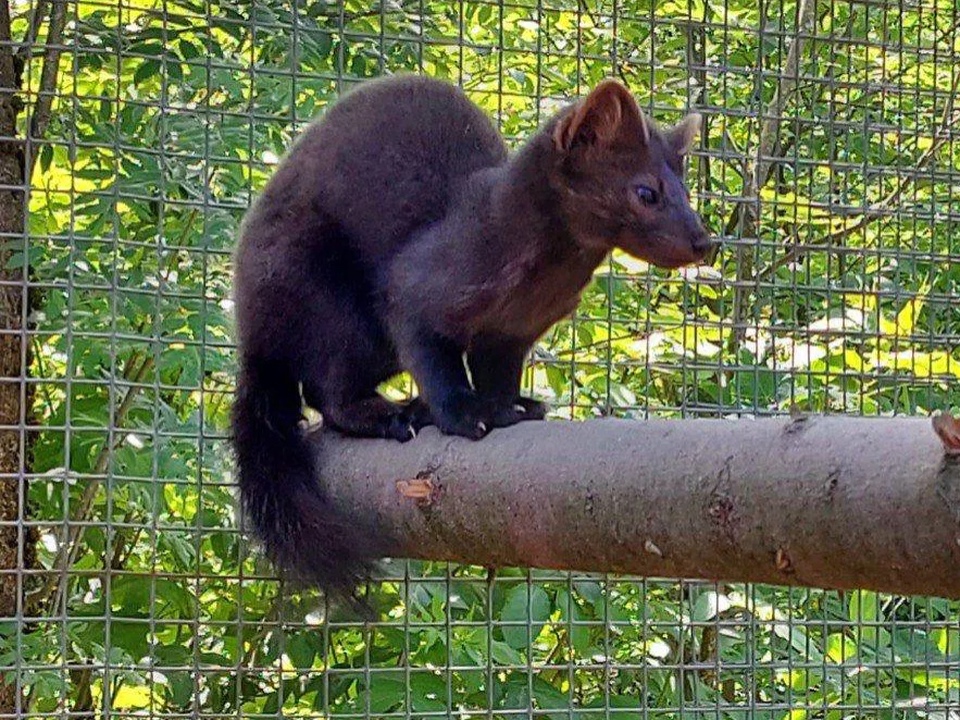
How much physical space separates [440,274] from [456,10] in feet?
3.60

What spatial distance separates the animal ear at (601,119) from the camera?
239 cm

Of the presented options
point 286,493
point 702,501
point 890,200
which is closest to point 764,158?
point 890,200

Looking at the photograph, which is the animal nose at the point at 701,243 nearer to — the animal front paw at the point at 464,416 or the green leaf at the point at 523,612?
the animal front paw at the point at 464,416

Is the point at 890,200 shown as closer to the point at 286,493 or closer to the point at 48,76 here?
the point at 286,493

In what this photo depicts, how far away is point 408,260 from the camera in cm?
250

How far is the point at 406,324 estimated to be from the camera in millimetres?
2457

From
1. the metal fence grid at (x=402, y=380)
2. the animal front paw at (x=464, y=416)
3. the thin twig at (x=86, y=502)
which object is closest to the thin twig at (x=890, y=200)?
the metal fence grid at (x=402, y=380)

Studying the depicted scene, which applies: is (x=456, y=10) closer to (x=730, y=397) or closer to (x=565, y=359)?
(x=565, y=359)

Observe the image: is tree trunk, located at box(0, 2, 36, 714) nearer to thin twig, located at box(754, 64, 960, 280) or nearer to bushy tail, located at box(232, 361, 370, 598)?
bushy tail, located at box(232, 361, 370, 598)

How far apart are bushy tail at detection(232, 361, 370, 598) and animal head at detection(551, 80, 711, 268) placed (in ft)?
1.88

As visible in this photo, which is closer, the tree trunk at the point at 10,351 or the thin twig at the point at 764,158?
the tree trunk at the point at 10,351

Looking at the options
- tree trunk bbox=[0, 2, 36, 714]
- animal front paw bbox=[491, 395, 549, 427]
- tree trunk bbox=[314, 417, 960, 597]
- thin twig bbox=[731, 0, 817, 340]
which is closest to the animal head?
animal front paw bbox=[491, 395, 549, 427]

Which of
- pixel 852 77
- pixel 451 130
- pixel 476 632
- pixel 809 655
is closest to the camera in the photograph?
pixel 451 130

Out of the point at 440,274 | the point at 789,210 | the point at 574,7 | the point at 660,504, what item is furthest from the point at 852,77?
the point at 660,504
